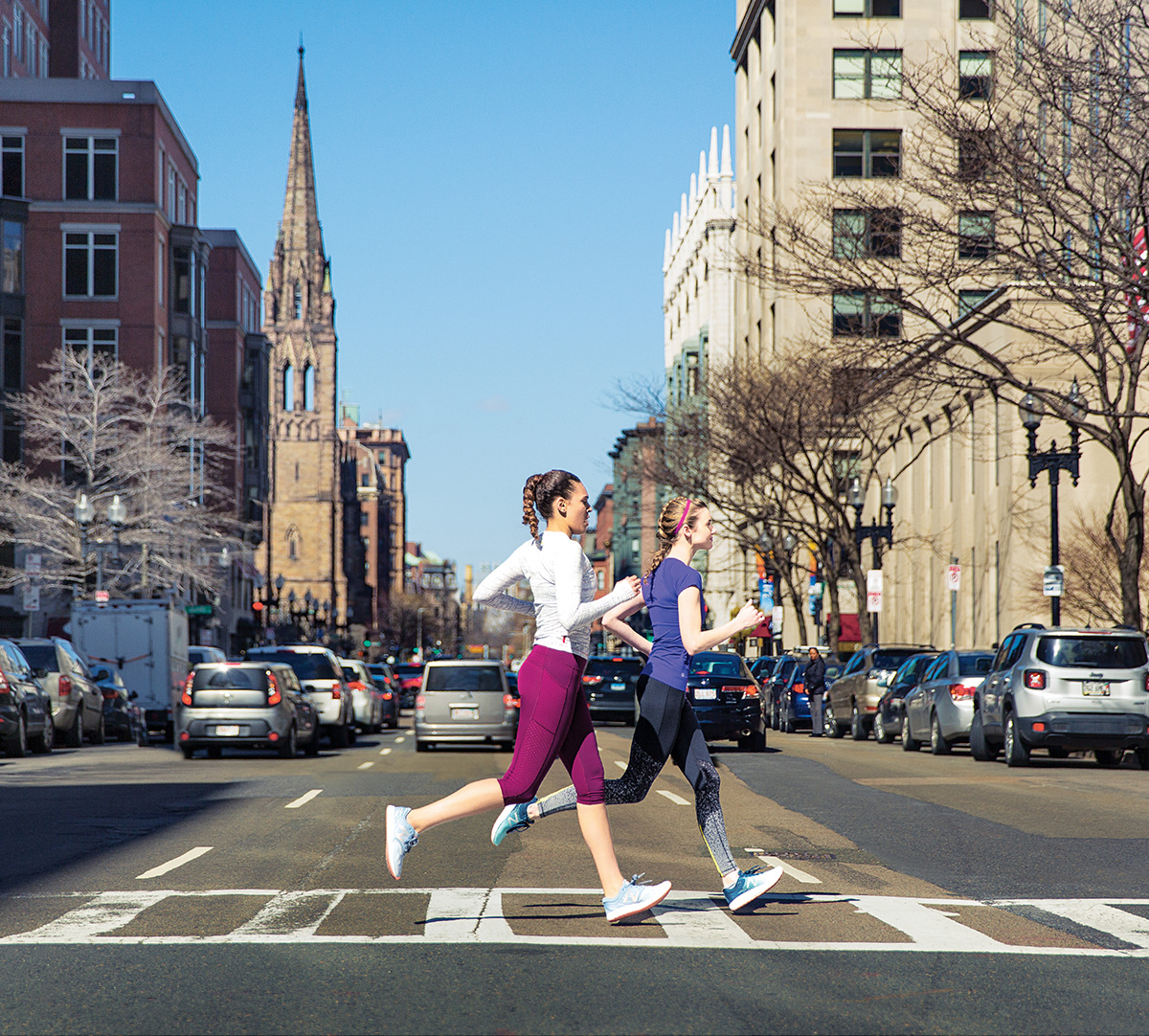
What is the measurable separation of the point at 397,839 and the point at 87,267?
193 feet

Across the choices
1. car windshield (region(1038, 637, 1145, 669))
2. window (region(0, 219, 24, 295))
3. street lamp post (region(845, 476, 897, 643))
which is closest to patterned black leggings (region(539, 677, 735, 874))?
car windshield (region(1038, 637, 1145, 669))

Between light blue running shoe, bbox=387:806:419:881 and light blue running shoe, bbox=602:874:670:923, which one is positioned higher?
light blue running shoe, bbox=387:806:419:881

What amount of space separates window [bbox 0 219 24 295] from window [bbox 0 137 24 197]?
208 cm

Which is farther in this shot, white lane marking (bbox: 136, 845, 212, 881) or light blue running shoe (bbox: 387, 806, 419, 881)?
white lane marking (bbox: 136, 845, 212, 881)

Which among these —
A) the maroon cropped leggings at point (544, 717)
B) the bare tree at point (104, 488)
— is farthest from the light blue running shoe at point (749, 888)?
the bare tree at point (104, 488)

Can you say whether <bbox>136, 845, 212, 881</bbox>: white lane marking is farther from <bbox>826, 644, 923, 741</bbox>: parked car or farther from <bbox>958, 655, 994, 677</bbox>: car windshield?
<bbox>826, 644, 923, 741</bbox>: parked car

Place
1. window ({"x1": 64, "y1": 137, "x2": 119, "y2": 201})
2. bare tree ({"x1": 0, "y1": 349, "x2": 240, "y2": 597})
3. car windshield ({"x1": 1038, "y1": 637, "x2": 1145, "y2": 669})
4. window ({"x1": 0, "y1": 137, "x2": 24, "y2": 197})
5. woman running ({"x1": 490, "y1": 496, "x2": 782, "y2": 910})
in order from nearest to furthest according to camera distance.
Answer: woman running ({"x1": 490, "y1": 496, "x2": 782, "y2": 910}), car windshield ({"x1": 1038, "y1": 637, "x2": 1145, "y2": 669}), bare tree ({"x1": 0, "y1": 349, "x2": 240, "y2": 597}), window ({"x1": 0, "y1": 137, "x2": 24, "y2": 197}), window ({"x1": 64, "y1": 137, "x2": 119, "y2": 201})

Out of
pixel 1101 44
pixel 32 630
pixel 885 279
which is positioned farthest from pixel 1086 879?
pixel 32 630

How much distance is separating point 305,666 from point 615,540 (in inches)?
4128

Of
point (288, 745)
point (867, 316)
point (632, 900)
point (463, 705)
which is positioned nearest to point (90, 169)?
point (867, 316)

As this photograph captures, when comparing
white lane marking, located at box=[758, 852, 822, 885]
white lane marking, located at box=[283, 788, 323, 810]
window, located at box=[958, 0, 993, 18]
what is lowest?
white lane marking, located at box=[283, 788, 323, 810]

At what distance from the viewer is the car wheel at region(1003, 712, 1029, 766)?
2114 centimetres

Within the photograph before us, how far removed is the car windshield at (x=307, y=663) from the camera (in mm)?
31453

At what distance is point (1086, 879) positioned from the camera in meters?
10.2
